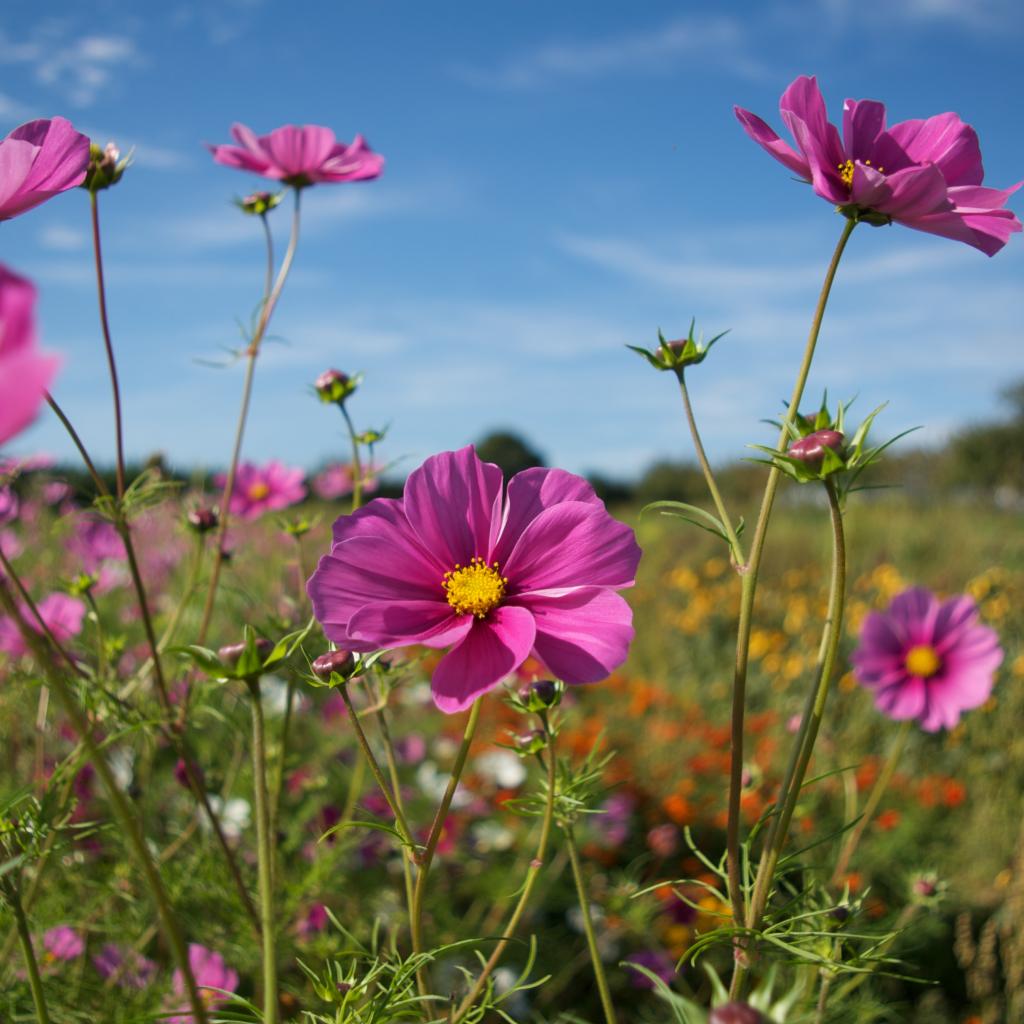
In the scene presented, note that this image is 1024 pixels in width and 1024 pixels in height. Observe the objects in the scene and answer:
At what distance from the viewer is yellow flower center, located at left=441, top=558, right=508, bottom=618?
82 centimetres

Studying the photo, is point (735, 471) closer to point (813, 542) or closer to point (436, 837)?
point (813, 542)

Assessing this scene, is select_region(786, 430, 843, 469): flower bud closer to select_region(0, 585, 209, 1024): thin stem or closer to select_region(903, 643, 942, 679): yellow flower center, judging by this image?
select_region(0, 585, 209, 1024): thin stem

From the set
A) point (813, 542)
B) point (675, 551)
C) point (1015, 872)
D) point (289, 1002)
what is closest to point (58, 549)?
point (289, 1002)

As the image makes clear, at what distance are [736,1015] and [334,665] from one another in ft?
1.21

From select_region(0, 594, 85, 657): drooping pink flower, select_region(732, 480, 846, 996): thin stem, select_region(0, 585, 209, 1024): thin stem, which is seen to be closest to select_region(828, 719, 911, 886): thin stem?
select_region(732, 480, 846, 996): thin stem

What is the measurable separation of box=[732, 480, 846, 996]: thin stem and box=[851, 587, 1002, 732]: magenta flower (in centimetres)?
105

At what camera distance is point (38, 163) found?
2.71 ft

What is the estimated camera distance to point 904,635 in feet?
6.07

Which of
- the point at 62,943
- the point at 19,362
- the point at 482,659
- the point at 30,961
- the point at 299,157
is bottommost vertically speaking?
the point at 62,943

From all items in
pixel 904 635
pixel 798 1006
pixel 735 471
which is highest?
pixel 904 635

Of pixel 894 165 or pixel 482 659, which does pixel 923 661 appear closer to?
pixel 894 165

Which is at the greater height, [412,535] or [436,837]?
[412,535]

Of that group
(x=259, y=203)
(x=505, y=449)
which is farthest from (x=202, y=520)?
(x=505, y=449)

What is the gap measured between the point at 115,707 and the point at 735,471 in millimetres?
11547
